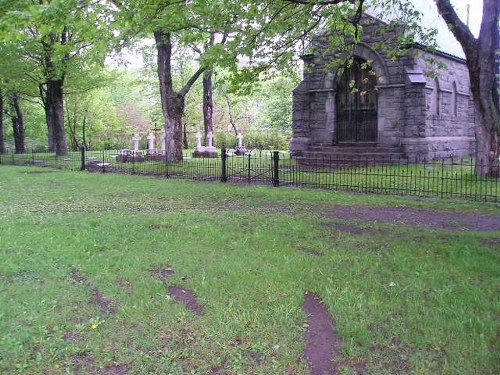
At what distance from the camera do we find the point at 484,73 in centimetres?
1330

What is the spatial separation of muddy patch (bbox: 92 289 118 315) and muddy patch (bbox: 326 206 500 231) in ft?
17.0

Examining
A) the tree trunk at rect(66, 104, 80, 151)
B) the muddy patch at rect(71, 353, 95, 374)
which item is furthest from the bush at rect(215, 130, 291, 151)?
the muddy patch at rect(71, 353, 95, 374)

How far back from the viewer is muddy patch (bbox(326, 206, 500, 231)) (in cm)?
842

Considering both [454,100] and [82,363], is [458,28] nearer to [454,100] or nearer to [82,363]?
[454,100]

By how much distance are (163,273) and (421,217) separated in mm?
5570

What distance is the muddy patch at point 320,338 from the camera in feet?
12.2

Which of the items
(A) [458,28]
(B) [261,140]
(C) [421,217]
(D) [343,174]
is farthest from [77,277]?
(B) [261,140]

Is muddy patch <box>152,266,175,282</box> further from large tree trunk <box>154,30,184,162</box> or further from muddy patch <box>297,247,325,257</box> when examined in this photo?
large tree trunk <box>154,30,184,162</box>

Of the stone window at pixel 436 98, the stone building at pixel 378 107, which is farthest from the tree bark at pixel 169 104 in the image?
the stone window at pixel 436 98

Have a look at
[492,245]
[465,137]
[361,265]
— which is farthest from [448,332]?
[465,137]

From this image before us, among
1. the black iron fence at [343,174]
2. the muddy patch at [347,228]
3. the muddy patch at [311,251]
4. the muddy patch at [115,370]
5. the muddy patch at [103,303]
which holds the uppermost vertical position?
the black iron fence at [343,174]

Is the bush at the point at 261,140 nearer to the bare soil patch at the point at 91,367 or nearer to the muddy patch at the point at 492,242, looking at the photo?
the muddy patch at the point at 492,242

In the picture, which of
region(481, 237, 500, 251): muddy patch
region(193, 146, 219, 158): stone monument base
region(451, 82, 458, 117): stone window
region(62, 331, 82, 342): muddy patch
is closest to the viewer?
region(62, 331, 82, 342): muddy patch

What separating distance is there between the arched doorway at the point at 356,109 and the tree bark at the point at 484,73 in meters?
6.87
